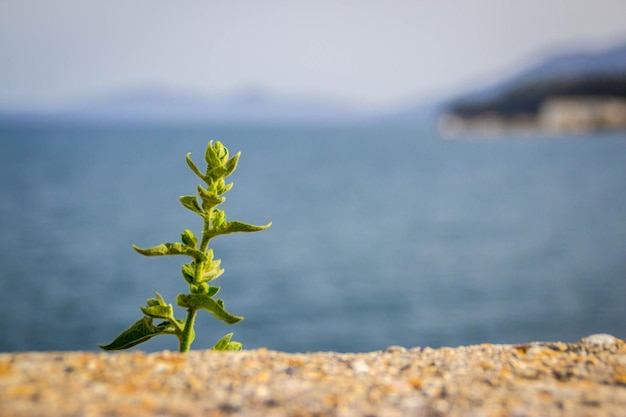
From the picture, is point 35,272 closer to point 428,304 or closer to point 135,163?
point 428,304

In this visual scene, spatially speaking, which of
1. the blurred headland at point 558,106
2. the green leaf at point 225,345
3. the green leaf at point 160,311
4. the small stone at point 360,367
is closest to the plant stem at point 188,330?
the green leaf at point 160,311

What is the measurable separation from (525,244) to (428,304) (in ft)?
51.3

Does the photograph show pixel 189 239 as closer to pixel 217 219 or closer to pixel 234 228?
pixel 217 219

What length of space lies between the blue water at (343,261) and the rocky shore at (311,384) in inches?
820

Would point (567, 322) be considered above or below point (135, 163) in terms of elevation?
below

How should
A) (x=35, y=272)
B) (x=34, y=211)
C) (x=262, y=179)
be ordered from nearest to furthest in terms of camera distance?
(x=35, y=272) < (x=34, y=211) < (x=262, y=179)

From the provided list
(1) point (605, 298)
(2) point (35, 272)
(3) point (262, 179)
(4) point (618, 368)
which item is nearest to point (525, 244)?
(1) point (605, 298)

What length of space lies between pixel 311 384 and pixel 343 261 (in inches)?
1522

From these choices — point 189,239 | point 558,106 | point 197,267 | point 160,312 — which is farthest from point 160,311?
point 558,106

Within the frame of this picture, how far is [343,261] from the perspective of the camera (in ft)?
137

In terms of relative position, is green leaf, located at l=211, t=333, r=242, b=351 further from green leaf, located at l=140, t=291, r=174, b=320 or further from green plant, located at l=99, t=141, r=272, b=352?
green leaf, located at l=140, t=291, r=174, b=320

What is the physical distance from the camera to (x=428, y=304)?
33.0 meters

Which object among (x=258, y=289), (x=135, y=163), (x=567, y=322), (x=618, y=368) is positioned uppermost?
(x=135, y=163)

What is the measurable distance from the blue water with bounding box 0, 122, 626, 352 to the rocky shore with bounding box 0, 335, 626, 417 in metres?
20.8
